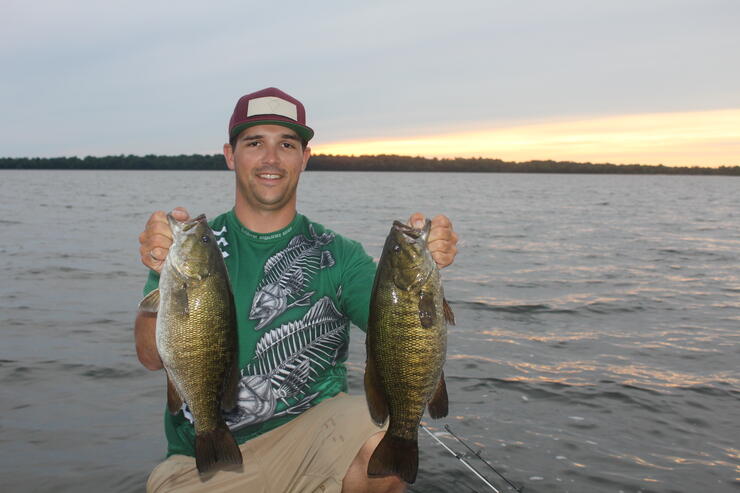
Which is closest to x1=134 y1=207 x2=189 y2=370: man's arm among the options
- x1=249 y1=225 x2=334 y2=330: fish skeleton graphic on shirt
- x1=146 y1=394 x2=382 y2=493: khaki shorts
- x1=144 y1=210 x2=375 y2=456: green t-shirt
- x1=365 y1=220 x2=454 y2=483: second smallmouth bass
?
x1=144 y1=210 x2=375 y2=456: green t-shirt

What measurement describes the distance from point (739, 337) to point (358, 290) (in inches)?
382

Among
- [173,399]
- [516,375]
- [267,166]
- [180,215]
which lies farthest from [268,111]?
[516,375]

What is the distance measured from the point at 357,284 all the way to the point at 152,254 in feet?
4.29

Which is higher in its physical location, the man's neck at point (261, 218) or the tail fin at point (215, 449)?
the man's neck at point (261, 218)

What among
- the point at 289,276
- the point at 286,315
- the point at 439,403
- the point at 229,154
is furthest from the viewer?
the point at 229,154

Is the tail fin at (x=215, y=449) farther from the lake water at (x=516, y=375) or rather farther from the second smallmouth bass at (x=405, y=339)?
the lake water at (x=516, y=375)

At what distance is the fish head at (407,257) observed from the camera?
323 centimetres

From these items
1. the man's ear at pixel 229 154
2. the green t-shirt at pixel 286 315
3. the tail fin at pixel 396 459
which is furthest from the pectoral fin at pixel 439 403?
the man's ear at pixel 229 154

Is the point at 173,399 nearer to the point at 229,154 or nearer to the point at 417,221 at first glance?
the point at 417,221

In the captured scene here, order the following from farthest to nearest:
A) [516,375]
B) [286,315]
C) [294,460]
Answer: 1. [516,375]
2. [286,315]
3. [294,460]

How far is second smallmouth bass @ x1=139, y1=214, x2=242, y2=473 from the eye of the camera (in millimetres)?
3246

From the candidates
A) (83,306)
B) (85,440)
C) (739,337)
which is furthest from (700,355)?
(83,306)

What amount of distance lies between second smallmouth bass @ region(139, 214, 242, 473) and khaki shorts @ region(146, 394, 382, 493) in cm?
51

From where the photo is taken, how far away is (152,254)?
3.44 metres
